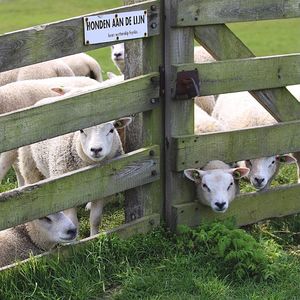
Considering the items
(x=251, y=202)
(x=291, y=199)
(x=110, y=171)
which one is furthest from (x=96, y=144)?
(x=291, y=199)

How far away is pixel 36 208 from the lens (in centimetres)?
482

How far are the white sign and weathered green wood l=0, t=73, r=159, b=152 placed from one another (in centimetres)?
30

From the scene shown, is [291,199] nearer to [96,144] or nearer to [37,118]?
[96,144]

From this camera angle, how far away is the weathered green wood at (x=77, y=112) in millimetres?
4523

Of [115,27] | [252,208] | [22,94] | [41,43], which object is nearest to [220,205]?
[252,208]

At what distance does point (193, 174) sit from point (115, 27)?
1.30 metres

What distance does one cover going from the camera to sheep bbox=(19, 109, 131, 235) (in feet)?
18.7

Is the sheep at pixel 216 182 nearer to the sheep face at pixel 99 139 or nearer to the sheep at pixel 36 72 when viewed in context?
the sheep face at pixel 99 139

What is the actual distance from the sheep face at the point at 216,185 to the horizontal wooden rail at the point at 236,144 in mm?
127

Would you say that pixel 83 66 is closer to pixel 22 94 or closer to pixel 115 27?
pixel 22 94

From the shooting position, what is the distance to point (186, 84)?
17.4 feet

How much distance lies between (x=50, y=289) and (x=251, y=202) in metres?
1.90

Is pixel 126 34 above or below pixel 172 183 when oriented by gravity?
above

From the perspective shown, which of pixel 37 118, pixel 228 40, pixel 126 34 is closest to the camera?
pixel 37 118
